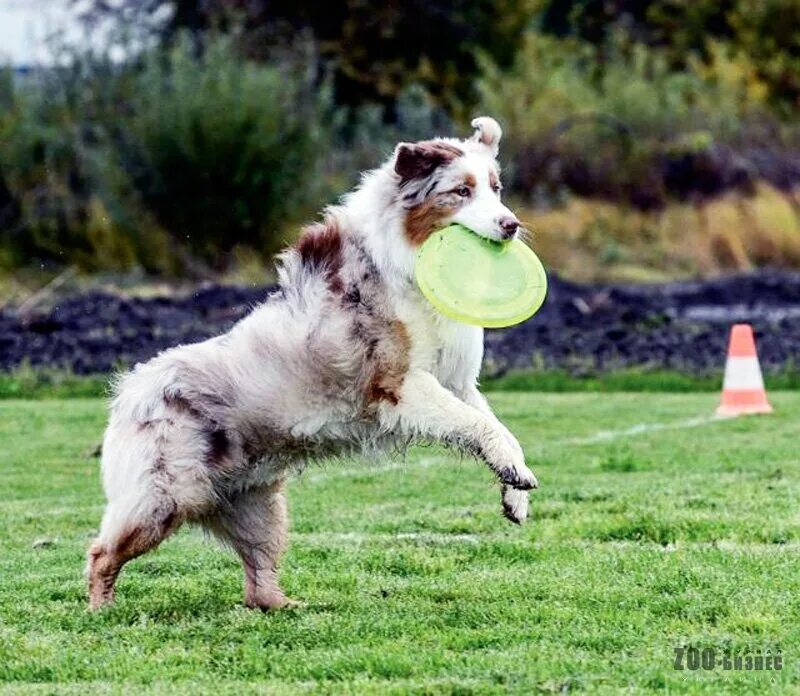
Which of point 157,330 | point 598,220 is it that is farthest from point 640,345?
point 598,220

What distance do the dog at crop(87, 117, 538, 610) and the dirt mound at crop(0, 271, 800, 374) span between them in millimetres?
9412

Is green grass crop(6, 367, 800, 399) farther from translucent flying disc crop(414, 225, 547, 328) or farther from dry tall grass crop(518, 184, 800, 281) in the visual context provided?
dry tall grass crop(518, 184, 800, 281)

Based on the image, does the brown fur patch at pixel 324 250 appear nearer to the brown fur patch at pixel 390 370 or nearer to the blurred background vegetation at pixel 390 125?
the brown fur patch at pixel 390 370

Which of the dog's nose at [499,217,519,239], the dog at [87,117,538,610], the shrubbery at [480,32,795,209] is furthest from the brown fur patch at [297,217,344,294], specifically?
the shrubbery at [480,32,795,209]

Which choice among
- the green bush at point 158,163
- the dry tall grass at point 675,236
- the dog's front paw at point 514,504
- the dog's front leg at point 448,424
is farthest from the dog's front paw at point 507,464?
the dry tall grass at point 675,236

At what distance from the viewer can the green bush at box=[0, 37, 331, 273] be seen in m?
25.0

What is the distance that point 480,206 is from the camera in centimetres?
736

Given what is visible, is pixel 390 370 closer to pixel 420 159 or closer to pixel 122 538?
pixel 420 159

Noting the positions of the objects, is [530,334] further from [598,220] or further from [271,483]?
[271,483]

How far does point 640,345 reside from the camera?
18109 mm

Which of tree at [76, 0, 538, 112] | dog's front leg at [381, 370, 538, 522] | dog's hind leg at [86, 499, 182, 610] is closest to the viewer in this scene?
dog's hind leg at [86, 499, 182, 610]

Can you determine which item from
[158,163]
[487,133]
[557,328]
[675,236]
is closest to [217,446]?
[487,133]

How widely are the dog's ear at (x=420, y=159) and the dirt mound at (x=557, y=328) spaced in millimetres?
9426

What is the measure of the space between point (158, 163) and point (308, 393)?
1876 centimetres
